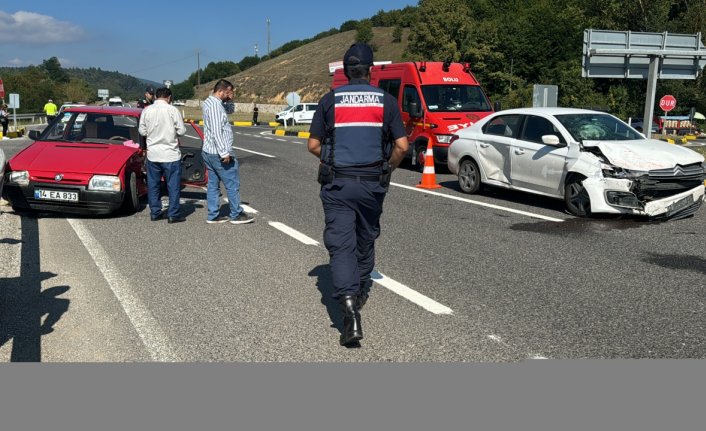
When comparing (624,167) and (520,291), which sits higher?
(624,167)

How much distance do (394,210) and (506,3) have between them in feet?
279

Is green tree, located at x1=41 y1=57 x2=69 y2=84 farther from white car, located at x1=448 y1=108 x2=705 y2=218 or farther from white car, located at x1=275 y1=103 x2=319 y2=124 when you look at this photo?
white car, located at x1=448 y1=108 x2=705 y2=218

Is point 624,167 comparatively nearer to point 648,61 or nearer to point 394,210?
point 394,210

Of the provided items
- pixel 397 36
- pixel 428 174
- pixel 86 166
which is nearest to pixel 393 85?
pixel 428 174

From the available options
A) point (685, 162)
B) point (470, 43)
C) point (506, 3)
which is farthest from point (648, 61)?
point (506, 3)

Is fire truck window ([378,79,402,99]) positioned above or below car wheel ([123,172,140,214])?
above

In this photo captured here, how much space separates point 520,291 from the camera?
5730 mm

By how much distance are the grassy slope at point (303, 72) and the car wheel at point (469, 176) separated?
97312mm

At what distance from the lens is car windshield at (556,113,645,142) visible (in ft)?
32.5

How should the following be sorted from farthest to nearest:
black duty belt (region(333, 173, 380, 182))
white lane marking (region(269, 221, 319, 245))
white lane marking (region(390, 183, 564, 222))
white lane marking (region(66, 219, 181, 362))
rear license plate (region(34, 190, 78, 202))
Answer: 1. white lane marking (region(390, 183, 564, 222))
2. rear license plate (region(34, 190, 78, 202))
3. white lane marking (region(269, 221, 319, 245))
4. black duty belt (region(333, 173, 380, 182))
5. white lane marking (region(66, 219, 181, 362))

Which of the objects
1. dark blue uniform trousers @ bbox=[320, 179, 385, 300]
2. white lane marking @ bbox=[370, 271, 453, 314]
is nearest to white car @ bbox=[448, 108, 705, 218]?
white lane marking @ bbox=[370, 271, 453, 314]

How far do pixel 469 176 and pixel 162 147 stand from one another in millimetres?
5375

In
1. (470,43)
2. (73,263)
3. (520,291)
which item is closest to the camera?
(520,291)

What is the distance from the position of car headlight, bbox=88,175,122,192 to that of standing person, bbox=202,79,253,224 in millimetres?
1274
